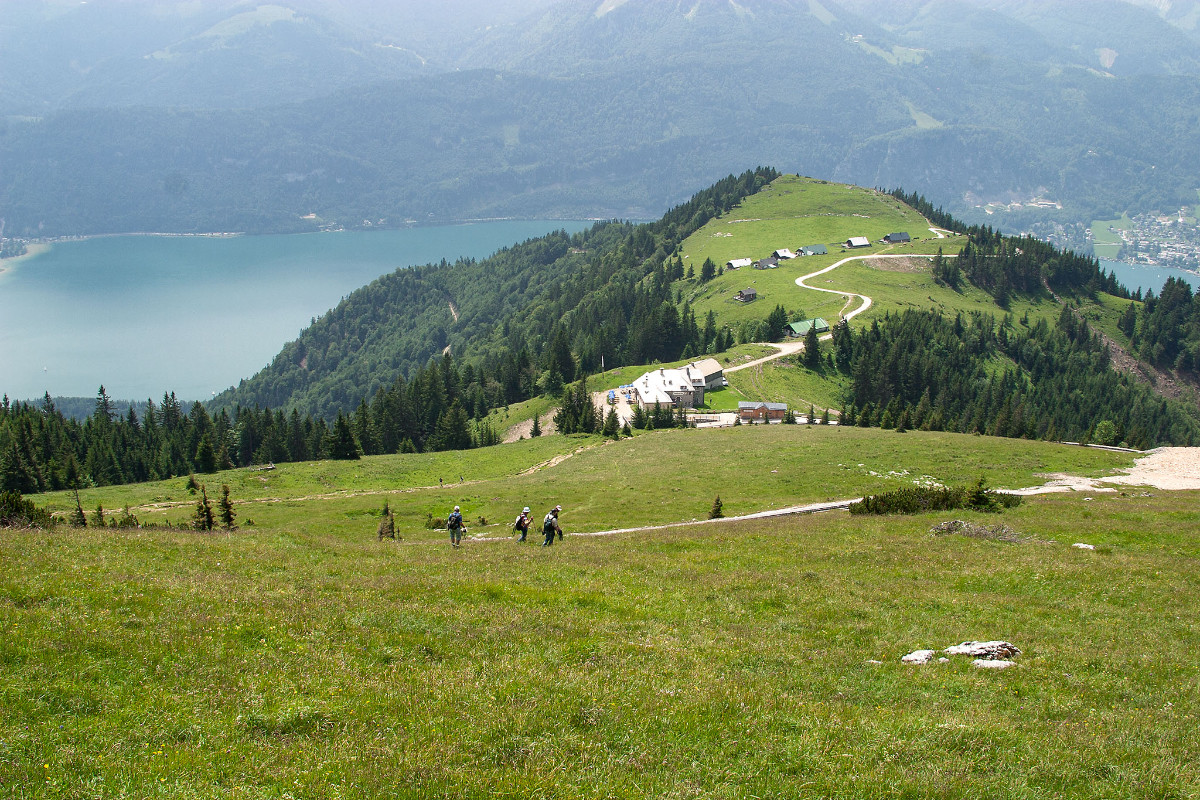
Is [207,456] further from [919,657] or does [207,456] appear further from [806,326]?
[806,326]

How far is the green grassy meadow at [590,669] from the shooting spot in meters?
10.6

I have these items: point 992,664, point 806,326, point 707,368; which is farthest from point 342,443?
point 806,326

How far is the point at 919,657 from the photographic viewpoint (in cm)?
1656

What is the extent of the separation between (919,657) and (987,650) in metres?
1.84

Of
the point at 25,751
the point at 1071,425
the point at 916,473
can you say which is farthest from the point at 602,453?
the point at 1071,425

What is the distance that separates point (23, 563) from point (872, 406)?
102m

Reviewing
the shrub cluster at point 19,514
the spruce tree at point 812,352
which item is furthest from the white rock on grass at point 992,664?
the spruce tree at point 812,352

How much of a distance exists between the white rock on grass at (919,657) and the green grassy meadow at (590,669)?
40cm

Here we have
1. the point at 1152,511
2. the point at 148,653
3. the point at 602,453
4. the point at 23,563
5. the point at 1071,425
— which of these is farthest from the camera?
the point at 1071,425

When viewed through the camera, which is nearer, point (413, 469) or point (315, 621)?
point (315, 621)

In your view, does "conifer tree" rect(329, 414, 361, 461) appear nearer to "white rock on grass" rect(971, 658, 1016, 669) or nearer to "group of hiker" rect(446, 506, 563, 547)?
"group of hiker" rect(446, 506, 563, 547)

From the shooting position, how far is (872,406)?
341 ft

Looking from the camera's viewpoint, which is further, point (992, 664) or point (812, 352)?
point (812, 352)

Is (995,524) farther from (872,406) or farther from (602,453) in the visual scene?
(872,406)
